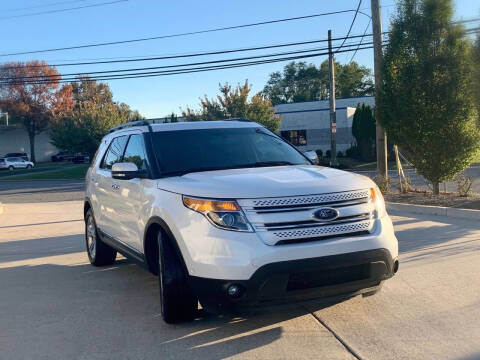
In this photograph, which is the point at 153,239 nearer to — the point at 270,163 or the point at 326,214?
the point at 270,163

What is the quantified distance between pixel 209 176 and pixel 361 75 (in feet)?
259

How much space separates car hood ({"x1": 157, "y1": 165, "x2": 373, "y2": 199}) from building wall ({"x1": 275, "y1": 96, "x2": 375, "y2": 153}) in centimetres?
3737

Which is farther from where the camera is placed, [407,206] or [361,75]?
[361,75]

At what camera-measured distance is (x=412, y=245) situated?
25.5 feet

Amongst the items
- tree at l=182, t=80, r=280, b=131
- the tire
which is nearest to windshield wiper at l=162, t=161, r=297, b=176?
the tire

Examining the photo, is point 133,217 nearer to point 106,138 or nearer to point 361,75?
point 106,138

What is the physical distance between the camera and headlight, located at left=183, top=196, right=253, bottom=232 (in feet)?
13.1

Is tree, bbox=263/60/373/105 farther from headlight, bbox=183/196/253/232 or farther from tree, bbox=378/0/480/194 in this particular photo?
headlight, bbox=183/196/253/232

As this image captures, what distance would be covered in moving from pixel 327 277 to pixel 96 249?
4.20 meters

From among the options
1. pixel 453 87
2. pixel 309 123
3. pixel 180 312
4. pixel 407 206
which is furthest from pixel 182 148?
pixel 309 123

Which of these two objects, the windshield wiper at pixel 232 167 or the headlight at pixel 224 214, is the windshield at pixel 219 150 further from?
the headlight at pixel 224 214

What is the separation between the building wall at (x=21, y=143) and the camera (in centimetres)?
6812

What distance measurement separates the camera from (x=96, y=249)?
23.7ft

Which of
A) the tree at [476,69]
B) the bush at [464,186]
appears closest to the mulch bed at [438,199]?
the bush at [464,186]
